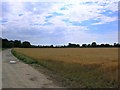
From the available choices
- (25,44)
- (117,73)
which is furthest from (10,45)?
(117,73)

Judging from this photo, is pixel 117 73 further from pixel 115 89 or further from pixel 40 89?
pixel 40 89

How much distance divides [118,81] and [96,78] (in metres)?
1.91

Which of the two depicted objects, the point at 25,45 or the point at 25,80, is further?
the point at 25,45

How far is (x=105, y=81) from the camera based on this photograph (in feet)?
45.5

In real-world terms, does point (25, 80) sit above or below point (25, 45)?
below

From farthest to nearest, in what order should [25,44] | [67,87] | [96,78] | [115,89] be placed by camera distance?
[25,44] < [96,78] < [67,87] < [115,89]

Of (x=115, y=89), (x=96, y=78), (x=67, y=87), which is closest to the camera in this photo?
(x=115, y=89)

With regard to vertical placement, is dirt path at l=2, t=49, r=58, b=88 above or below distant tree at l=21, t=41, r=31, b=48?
below

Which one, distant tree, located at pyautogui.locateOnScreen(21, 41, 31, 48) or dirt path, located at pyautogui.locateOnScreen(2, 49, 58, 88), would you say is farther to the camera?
distant tree, located at pyautogui.locateOnScreen(21, 41, 31, 48)

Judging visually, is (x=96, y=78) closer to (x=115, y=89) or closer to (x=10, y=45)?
(x=115, y=89)

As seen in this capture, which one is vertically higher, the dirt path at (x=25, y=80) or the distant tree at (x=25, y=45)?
the distant tree at (x=25, y=45)

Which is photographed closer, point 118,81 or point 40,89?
point 40,89

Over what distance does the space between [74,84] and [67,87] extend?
2.42 feet

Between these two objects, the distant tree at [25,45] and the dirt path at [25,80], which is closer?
the dirt path at [25,80]
